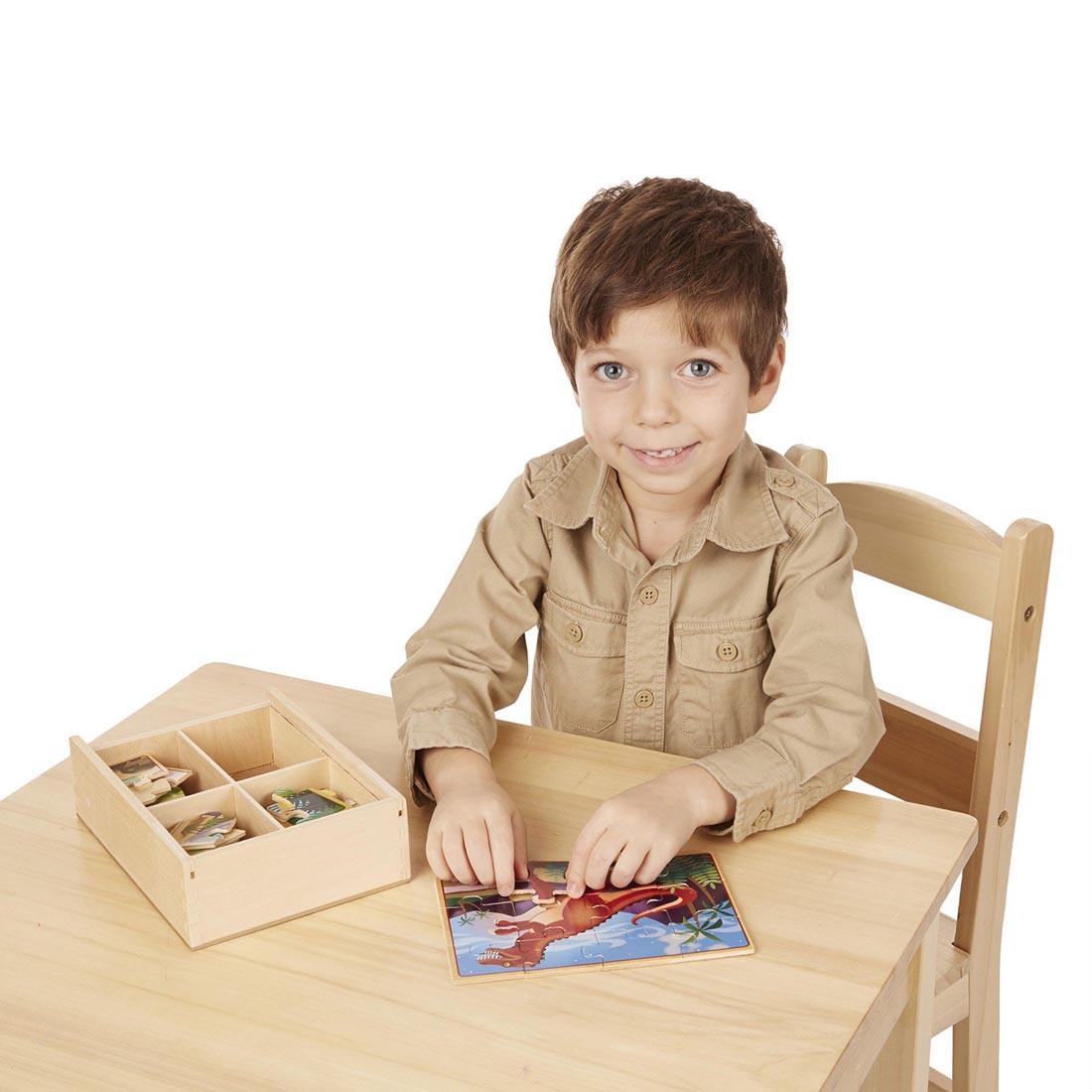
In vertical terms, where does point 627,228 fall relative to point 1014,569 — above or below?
above

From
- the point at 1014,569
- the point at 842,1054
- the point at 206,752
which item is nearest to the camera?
the point at 842,1054

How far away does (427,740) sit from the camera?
1.62 m

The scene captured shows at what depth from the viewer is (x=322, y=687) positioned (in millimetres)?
1851

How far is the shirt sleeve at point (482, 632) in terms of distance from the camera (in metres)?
1.70

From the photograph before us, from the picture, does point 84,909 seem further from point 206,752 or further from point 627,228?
point 627,228

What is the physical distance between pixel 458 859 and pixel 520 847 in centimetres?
7

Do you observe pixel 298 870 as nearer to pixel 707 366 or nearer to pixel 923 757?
pixel 707 366

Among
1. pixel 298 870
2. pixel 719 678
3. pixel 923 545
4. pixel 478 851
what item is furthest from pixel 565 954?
pixel 923 545

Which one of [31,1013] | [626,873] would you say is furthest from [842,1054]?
[31,1013]

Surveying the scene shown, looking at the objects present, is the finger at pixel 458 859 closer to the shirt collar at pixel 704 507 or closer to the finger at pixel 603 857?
the finger at pixel 603 857

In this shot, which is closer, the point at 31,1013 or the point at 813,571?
the point at 31,1013

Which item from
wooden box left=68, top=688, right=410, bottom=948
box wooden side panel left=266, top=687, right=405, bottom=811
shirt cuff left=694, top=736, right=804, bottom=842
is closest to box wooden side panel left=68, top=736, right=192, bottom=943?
wooden box left=68, top=688, right=410, bottom=948

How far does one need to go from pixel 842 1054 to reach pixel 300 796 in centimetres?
60

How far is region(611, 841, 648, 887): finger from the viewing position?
4.64ft
